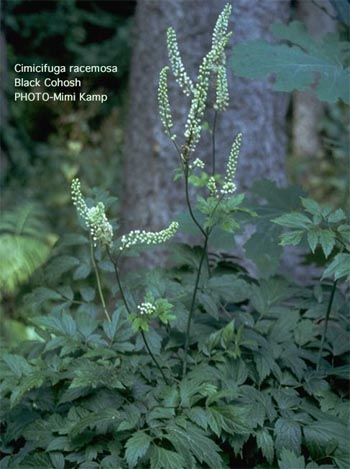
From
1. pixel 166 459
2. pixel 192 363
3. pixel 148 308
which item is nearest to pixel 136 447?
pixel 166 459

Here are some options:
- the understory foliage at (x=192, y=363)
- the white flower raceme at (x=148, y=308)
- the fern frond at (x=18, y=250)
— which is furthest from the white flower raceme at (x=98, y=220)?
the fern frond at (x=18, y=250)

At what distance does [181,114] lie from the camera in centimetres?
340

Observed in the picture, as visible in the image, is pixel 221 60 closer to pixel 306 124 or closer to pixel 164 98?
pixel 164 98

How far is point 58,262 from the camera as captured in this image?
2164 millimetres

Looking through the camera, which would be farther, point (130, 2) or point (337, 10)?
point (130, 2)

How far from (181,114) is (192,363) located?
1695 millimetres

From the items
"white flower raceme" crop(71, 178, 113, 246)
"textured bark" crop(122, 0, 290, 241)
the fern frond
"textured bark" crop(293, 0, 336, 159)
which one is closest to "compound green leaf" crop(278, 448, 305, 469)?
"white flower raceme" crop(71, 178, 113, 246)

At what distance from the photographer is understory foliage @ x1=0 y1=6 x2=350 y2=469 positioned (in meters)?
1.68

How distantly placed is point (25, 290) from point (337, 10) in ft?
9.53

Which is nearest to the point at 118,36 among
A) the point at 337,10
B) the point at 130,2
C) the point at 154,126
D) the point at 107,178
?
the point at 130,2

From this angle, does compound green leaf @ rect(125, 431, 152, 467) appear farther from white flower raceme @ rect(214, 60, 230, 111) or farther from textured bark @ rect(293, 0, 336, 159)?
textured bark @ rect(293, 0, 336, 159)

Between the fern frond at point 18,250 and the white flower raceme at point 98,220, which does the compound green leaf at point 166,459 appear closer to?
the white flower raceme at point 98,220

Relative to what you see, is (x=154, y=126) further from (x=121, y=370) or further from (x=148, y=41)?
(x=121, y=370)

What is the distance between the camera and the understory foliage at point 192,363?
5.50 feet
